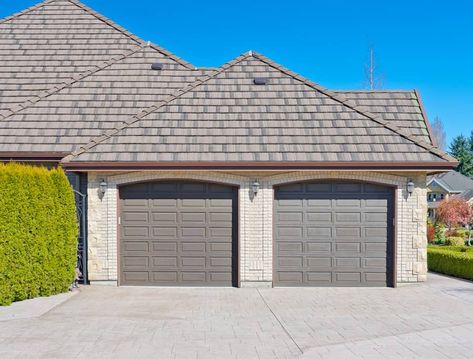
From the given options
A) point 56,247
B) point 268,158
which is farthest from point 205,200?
point 56,247

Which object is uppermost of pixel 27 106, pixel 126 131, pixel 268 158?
pixel 27 106

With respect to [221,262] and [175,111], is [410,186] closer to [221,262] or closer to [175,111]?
[221,262]

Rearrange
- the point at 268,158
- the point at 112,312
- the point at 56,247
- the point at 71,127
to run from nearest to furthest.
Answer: the point at 112,312, the point at 56,247, the point at 268,158, the point at 71,127

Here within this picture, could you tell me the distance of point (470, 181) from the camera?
5612cm

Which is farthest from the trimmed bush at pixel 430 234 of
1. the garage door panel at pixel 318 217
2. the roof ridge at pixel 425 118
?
the garage door panel at pixel 318 217

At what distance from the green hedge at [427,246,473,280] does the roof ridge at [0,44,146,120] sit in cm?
1123

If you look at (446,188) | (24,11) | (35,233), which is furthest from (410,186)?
(446,188)

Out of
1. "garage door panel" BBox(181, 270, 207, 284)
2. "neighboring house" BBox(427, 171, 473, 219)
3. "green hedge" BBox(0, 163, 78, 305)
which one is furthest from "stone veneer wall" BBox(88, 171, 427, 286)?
"neighboring house" BBox(427, 171, 473, 219)

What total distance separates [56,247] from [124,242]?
1.64m

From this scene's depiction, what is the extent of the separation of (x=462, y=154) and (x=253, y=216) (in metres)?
56.8

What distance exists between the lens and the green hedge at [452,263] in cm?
1327

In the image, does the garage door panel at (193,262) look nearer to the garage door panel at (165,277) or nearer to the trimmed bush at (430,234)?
the garage door panel at (165,277)

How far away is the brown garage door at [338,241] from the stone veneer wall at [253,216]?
28 cm

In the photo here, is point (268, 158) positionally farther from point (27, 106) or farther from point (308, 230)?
point (27, 106)
